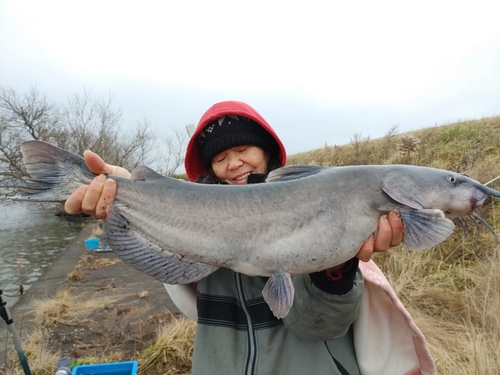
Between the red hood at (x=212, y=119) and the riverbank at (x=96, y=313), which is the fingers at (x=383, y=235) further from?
the riverbank at (x=96, y=313)

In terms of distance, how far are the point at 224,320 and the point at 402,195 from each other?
1.28m

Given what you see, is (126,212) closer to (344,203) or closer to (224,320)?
(224,320)

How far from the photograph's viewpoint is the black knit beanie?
257cm

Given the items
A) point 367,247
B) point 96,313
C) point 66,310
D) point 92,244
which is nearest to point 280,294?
point 367,247

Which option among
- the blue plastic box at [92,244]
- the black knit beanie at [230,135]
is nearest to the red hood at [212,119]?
the black knit beanie at [230,135]

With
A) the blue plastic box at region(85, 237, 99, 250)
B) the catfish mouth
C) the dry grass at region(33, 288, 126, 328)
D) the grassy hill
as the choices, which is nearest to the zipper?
the catfish mouth

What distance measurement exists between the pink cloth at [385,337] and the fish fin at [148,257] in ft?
3.31

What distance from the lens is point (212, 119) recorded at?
8.77 feet

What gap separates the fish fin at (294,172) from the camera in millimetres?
2031

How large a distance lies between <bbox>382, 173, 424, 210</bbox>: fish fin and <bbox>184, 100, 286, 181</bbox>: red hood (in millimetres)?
1059

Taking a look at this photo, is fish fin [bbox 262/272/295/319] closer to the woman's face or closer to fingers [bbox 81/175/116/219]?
the woman's face

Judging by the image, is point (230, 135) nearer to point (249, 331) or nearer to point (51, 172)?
point (51, 172)

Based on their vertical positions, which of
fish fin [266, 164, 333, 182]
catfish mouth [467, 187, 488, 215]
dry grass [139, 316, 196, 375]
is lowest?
dry grass [139, 316, 196, 375]

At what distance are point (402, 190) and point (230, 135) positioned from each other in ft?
4.04
